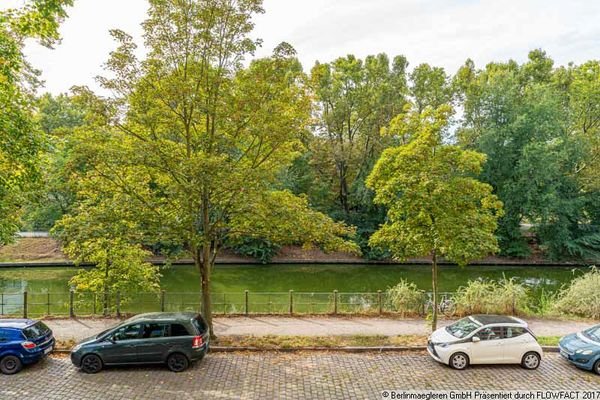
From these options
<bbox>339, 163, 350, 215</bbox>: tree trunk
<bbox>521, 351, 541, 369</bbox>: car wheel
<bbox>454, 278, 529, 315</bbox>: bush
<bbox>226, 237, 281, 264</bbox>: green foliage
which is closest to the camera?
<bbox>521, 351, 541, 369</bbox>: car wheel

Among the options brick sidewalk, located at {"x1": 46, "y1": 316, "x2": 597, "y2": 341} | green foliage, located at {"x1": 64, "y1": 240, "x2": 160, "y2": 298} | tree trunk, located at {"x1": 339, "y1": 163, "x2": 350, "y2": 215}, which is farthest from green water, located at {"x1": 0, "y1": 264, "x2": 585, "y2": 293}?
brick sidewalk, located at {"x1": 46, "y1": 316, "x2": 597, "y2": 341}

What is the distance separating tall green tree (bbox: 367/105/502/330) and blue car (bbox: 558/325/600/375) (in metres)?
3.15

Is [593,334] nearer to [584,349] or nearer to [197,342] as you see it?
[584,349]

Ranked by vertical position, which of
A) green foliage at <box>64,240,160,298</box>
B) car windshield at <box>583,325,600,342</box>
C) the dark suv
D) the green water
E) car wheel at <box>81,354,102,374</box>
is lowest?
the green water

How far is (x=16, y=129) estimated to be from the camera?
898 centimetres

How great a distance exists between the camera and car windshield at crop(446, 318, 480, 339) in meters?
11.3

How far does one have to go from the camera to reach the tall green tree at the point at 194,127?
11.9 metres

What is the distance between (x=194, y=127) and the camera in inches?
515

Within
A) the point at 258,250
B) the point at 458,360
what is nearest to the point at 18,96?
the point at 458,360

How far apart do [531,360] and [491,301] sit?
567 cm

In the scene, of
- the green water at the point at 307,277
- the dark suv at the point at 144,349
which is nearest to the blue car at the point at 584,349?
the dark suv at the point at 144,349

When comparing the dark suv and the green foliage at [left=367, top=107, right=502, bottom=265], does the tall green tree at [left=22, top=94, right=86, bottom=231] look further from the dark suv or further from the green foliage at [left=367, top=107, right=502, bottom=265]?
the green foliage at [left=367, top=107, right=502, bottom=265]

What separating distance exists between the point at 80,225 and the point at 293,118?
22.2 ft

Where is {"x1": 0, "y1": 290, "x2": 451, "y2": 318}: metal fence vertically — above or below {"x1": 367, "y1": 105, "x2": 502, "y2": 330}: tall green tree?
below
